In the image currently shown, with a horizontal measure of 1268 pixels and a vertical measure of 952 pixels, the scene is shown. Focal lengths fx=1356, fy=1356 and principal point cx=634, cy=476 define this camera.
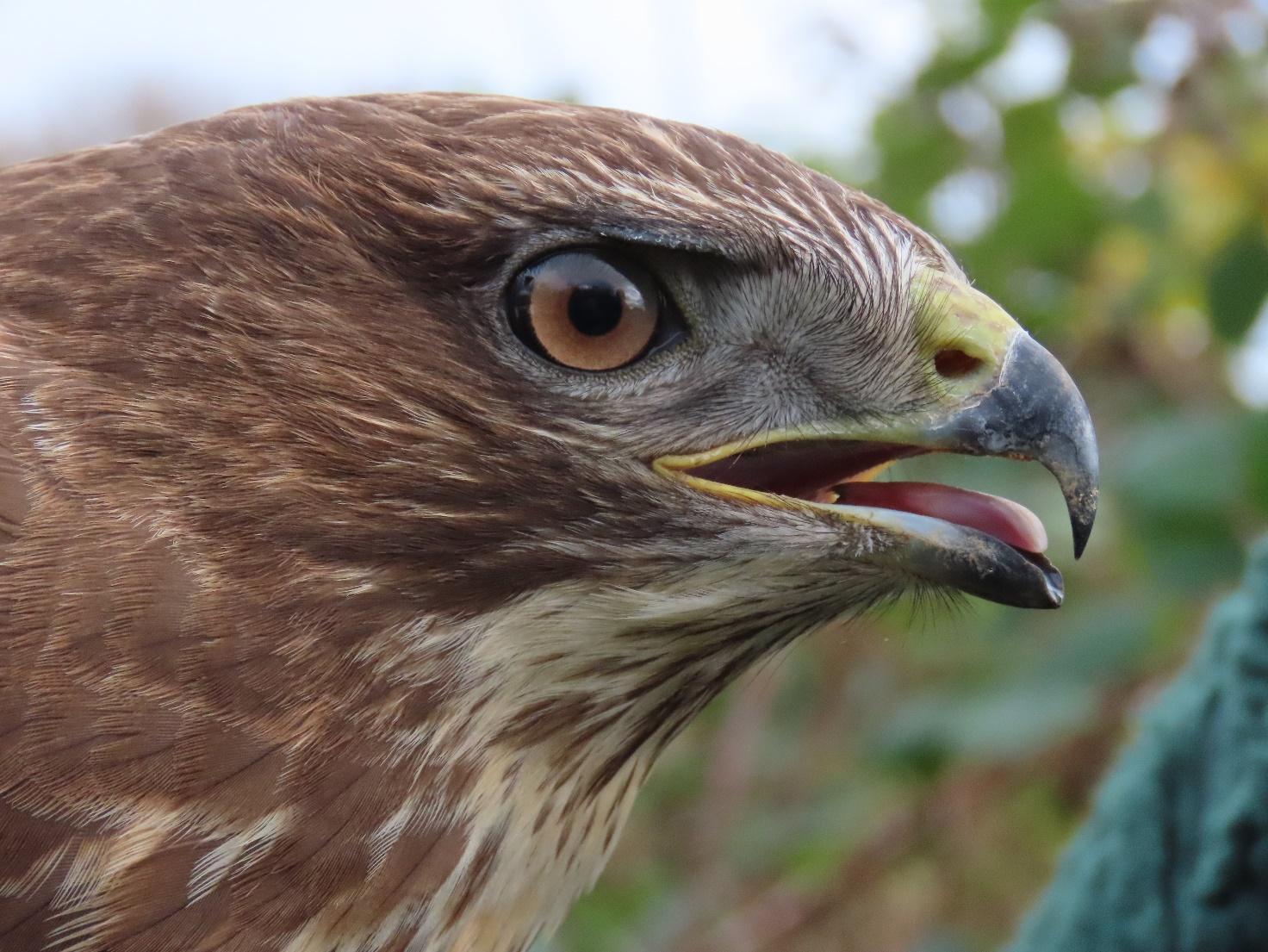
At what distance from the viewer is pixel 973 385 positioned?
1539 mm

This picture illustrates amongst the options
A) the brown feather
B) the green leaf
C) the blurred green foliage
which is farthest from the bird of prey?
the green leaf

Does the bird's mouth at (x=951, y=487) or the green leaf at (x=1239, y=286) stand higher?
the green leaf at (x=1239, y=286)

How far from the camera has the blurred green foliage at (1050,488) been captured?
276 centimetres

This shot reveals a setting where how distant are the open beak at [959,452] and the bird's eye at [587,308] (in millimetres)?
140

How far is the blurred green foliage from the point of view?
9.04 ft

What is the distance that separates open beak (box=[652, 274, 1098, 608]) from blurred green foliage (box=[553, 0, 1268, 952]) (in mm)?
827

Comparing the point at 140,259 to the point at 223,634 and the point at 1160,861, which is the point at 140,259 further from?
the point at 1160,861

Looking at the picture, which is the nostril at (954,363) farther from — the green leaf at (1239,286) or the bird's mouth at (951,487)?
the green leaf at (1239,286)

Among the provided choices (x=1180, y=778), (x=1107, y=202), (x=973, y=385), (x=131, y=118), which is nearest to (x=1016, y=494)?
(x=1107, y=202)

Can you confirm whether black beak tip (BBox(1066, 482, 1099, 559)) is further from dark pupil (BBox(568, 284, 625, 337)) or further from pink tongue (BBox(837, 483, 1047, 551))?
dark pupil (BBox(568, 284, 625, 337))

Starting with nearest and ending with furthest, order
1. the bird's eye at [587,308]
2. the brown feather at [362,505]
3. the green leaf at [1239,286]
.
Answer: the brown feather at [362,505], the bird's eye at [587,308], the green leaf at [1239,286]

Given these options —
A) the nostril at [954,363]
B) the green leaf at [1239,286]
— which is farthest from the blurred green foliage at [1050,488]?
the nostril at [954,363]

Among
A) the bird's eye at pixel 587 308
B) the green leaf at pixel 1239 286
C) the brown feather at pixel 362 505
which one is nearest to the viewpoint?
the brown feather at pixel 362 505

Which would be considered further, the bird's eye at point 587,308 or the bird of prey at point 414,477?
the bird's eye at point 587,308
